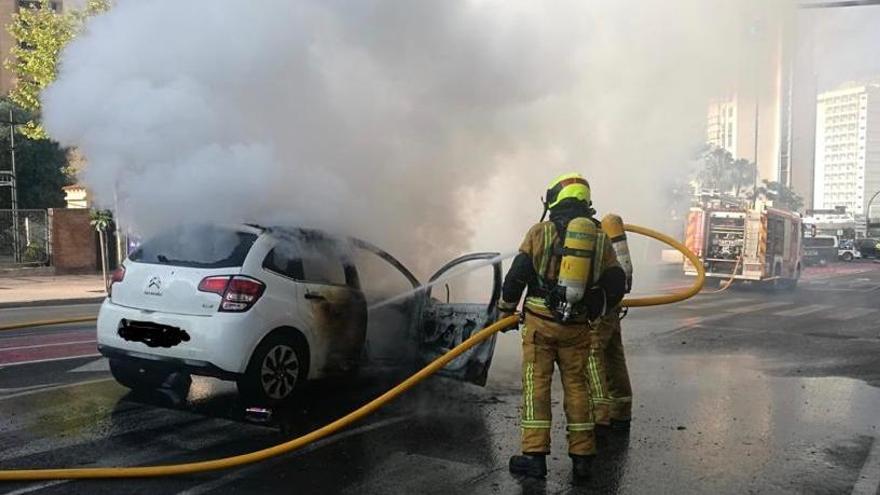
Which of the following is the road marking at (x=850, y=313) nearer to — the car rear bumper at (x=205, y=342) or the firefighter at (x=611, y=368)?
the firefighter at (x=611, y=368)

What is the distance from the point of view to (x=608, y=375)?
5.67 metres

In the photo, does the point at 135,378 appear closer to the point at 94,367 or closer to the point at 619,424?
the point at 94,367

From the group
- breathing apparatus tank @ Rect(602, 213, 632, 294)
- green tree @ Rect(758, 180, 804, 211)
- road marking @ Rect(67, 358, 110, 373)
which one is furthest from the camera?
green tree @ Rect(758, 180, 804, 211)

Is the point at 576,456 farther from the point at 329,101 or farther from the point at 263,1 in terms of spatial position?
the point at 263,1

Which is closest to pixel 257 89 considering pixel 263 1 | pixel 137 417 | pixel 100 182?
pixel 263 1

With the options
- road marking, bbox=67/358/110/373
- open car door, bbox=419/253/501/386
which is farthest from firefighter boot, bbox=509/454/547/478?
road marking, bbox=67/358/110/373

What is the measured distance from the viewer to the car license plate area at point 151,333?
520 centimetres

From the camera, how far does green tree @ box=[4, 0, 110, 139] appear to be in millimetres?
18016

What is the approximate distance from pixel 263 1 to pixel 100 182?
1859mm

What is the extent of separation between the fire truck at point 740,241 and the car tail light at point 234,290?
18.5m

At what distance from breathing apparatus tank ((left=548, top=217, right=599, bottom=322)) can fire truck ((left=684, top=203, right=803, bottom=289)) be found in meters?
18.4

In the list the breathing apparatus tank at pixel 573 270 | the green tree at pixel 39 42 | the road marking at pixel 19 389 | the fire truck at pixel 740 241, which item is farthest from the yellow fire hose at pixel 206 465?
the fire truck at pixel 740 241

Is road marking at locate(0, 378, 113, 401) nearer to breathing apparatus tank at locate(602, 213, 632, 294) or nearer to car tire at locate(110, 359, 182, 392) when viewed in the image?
car tire at locate(110, 359, 182, 392)

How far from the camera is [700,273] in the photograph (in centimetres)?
658
